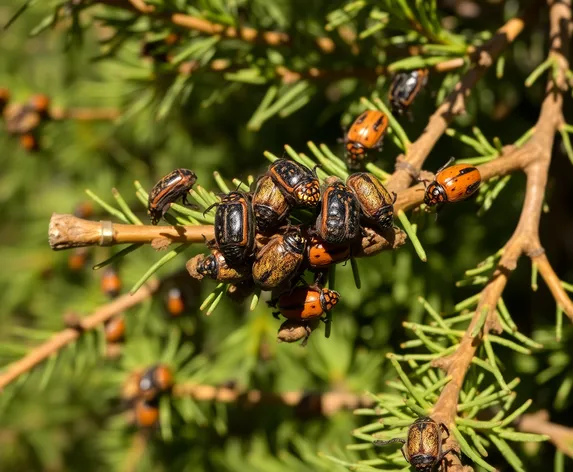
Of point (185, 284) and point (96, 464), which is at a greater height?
point (185, 284)

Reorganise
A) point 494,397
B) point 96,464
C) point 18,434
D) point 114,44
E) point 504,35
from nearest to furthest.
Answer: point 494,397, point 504,35, point 114,44, point 18,434, point 96,464

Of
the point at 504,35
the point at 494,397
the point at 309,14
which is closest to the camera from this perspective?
the point at 494,397

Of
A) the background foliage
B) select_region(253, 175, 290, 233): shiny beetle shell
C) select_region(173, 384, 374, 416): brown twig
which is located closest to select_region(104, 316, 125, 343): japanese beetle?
the background foliage

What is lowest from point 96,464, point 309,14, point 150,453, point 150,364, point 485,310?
point 96,464

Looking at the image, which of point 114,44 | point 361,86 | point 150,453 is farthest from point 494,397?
point 150,453

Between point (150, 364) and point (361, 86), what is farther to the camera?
point (150, 364)

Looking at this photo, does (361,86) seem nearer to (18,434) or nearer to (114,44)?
(114,44)

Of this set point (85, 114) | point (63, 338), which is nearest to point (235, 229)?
point (63, 338)

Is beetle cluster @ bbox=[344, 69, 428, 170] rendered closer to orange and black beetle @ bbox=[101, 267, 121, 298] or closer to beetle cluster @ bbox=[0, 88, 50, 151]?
orange and black beetle @ bbox=[101, 267, 121, 298]
